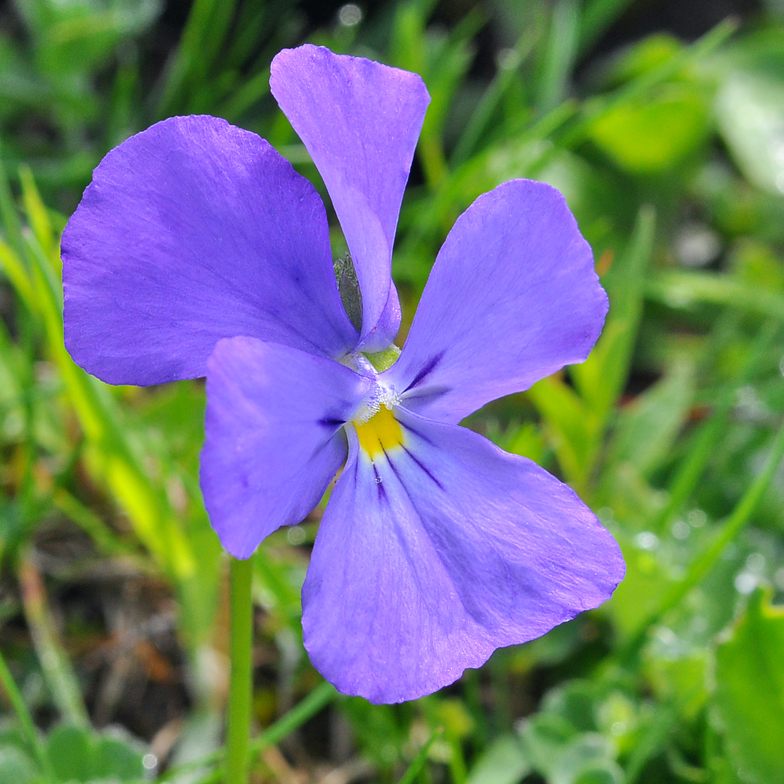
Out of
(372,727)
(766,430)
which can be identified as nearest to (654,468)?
(766,430)

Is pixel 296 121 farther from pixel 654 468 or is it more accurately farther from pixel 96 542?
pixel 654 468

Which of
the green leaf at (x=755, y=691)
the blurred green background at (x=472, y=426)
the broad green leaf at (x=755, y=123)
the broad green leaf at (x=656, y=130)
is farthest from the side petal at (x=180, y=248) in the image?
the broad green leaf at (x=755, y=123)

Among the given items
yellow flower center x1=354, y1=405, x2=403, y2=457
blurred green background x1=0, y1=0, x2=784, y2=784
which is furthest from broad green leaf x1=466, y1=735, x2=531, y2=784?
yellow flower center x1=354, y1=405, x2=403, y2=457

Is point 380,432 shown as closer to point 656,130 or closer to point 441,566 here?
point 441,566

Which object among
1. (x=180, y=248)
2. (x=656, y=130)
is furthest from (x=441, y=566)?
(x=656, y=130)

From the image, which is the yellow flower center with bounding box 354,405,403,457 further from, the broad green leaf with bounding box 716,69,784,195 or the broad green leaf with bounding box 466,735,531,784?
the broad green leaf with bounding box 716,69,784,195

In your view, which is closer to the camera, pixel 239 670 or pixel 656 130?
pixel 239 670
